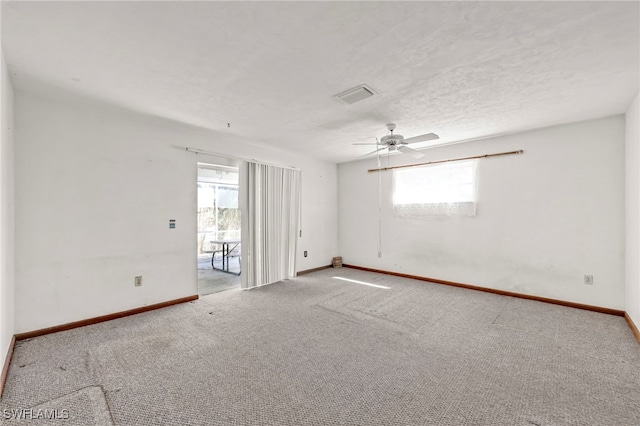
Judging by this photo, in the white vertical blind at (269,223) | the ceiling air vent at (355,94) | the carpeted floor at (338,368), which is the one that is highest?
the ceiling air vent at (355,94)

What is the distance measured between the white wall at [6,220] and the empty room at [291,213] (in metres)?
0.06

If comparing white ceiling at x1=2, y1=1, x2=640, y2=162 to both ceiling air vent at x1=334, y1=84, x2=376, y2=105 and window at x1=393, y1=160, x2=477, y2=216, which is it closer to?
ceiling air vent at x1=334, y1=84, x2=376, y2=105

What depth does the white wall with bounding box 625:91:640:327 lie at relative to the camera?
277 cm

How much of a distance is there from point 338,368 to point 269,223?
294cm

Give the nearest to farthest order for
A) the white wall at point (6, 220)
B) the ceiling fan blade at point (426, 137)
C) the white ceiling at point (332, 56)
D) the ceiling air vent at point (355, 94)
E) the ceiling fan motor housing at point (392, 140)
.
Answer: the white ceiling at point (332, 56) < the white wall at point (6, 220) < the ceiling air vent at point (355, 94) < the ceiling fan blade at point (426, 137) < the ceiling fan motor housing at point (392, 140)

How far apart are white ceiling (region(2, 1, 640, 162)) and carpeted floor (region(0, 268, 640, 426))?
7.89 ft

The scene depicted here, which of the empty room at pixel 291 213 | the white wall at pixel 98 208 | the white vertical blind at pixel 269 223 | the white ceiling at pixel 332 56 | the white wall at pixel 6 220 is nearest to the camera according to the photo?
the white ceiling at pixel 332 56

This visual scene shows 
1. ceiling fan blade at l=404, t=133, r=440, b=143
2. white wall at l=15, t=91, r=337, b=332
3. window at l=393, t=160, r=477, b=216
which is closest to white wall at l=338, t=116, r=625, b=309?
window at l=393, t=160, r=477, b=216

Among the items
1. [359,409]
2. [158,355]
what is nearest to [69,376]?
[158,355]

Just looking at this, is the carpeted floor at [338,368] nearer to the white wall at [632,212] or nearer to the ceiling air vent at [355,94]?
the white wall at [632,212]

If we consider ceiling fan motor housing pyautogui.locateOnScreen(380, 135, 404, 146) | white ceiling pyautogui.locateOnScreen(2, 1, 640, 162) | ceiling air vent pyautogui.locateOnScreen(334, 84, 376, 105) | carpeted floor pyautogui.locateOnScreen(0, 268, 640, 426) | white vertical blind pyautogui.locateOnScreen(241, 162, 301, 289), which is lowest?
carpeted floor pyautogui.locateOnScreen(0, 268, 640, 426)

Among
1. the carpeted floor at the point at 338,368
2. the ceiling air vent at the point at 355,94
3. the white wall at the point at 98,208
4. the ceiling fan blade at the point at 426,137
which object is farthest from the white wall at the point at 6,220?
the ceiling fan blade at the point at 426,137

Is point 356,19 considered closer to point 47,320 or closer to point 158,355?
point 158,355

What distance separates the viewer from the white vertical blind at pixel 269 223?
446 centimetres
